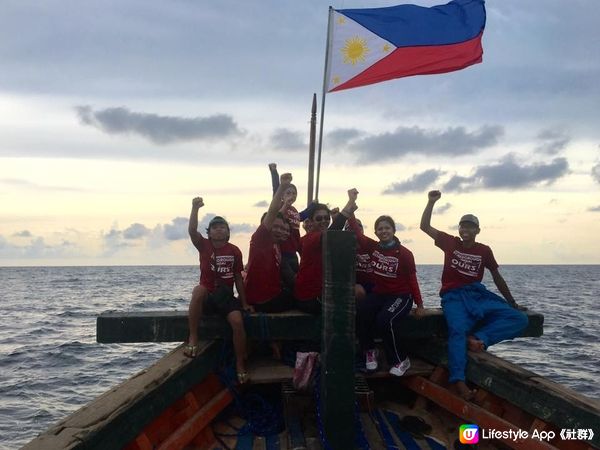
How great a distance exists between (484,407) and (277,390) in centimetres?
235

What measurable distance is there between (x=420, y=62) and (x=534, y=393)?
567 centimetres

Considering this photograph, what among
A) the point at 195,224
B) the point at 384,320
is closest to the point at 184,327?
the point at 195,224

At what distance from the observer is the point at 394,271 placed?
6.07 meters

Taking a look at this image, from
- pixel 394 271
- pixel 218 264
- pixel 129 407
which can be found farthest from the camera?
pixel 394 271

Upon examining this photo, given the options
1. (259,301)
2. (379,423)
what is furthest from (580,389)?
(259,301)

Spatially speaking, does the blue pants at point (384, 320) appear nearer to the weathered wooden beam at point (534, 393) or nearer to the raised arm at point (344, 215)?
the weathered wooden beam at point (534, 393)

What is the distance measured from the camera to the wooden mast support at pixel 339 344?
4.61 meters

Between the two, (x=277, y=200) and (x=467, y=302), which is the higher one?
(x=277, y=200)

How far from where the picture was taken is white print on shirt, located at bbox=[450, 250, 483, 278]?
243 inches

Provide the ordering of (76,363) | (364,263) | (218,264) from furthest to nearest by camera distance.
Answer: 1. (76,363)
2. (364,263)
3. (218,264)

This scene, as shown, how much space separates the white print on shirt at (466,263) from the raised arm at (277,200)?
2293 mm

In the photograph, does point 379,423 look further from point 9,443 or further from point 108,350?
point 108,350

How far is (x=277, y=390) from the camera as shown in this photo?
6234 mm

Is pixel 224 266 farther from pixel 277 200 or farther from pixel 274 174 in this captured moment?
pixel 274 174
